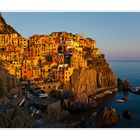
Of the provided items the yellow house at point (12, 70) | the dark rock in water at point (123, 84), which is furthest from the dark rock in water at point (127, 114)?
the yellow house at point (12, 70)

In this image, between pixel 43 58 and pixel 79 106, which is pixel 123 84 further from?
pixel 43 58

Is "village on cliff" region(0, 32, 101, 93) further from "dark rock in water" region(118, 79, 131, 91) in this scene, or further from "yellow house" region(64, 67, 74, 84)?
"dark rock in water" region(118, 79, 131, 91)

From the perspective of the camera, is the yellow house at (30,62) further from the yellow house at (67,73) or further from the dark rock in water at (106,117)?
the dark rock in water at (106,117)

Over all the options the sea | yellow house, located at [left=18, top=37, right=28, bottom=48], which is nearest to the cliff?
the sea

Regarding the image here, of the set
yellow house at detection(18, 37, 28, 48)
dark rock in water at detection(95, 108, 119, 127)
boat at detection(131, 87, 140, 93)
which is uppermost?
yellow house at detection(18, 37, 28, 48)

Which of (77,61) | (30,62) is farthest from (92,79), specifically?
(30,62)

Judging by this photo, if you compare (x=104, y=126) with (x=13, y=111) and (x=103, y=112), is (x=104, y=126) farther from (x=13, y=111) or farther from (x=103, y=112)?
(x=13, y=111)
